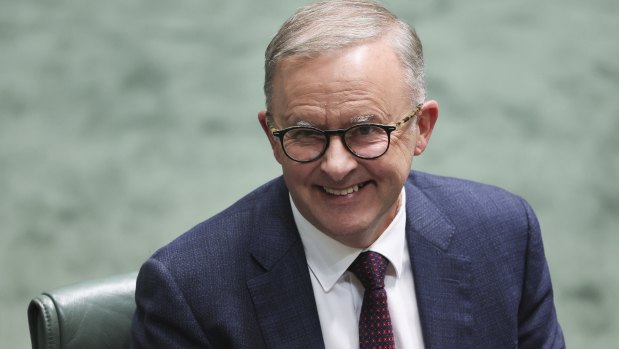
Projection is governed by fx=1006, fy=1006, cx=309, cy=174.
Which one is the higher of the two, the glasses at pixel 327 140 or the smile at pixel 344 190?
the glasses at pixel 327 140

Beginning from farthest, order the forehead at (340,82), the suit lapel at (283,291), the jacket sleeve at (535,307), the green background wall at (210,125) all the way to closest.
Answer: the green background wall at (210,125), the jacket sleeve at (535,307), the suit lapel at (283,291), the forehead at (340,82)

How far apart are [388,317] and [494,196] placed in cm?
42

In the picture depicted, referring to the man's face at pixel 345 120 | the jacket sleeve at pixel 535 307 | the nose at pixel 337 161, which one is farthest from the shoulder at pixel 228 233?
the jacket sleeve at pixel 535 307

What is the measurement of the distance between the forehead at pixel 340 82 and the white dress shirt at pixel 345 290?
11.4 inches

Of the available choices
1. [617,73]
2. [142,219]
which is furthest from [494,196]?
[617,73]

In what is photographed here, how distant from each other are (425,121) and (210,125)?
61.8 inches

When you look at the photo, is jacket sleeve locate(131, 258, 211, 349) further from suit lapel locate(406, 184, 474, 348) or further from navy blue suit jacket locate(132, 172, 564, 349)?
suit lapel locate(406, 184, 474, 348)

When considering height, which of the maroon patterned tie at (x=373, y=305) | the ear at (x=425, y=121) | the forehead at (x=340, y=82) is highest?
the forehead at (x=340, y=82)

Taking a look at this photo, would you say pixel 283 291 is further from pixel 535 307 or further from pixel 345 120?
pixel 535 307

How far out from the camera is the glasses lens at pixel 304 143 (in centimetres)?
184

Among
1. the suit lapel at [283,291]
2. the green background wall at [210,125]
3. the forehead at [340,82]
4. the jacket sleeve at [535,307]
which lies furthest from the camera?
the green background wall at [210,125]

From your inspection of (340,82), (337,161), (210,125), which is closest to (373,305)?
(337,161)

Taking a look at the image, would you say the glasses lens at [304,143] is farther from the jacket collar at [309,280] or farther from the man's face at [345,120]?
the jacket collar at [309,280]

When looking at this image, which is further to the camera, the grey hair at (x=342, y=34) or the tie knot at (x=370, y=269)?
the tie knot at (x=370, y=269)
